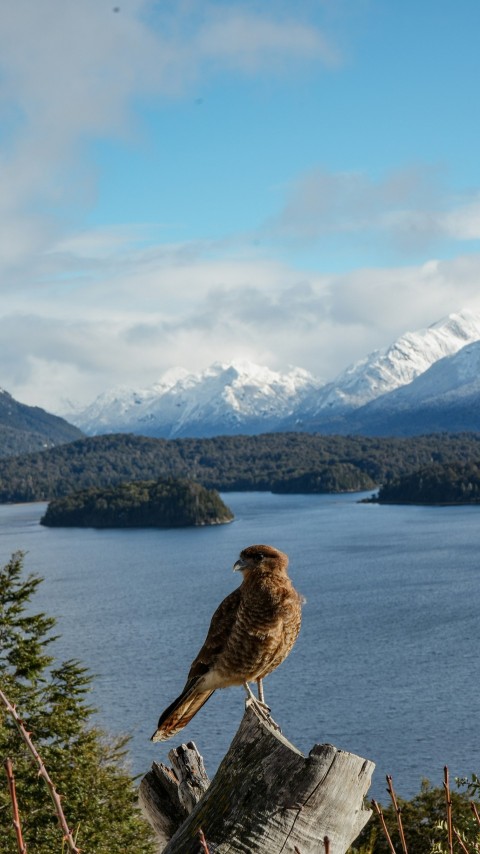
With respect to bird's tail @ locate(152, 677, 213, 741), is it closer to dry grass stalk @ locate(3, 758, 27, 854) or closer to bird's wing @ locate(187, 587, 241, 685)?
bird's wing @ locate(187, 587, 241, 685)

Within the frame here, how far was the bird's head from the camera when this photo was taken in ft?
16.3

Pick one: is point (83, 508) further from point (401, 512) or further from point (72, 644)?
point (72, 644)

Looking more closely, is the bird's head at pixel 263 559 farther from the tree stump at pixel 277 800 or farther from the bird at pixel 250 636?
the tree stump at pixel 277 800

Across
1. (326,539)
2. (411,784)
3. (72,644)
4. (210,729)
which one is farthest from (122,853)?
(326,539)

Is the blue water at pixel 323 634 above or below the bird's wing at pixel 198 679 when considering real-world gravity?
below

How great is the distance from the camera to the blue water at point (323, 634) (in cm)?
4038

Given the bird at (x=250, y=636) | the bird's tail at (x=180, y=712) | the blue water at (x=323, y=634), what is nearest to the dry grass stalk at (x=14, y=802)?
the bird's tail at (x=180, y=712)

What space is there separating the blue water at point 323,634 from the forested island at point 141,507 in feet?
90.5

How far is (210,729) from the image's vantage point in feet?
134

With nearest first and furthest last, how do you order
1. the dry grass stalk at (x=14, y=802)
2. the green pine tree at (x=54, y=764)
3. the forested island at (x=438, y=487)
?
the dry grass stalk at (x=14, y=802) → the green pine tree at (x=54, y=764) → the forested island at (x=438, y=487)

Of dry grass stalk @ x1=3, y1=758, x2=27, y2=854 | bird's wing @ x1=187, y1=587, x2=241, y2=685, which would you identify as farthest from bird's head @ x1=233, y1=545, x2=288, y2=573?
dry grass stalk @ x1=3, y1=758, x2=27, y2=854

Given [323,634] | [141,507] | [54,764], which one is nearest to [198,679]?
[54,764]

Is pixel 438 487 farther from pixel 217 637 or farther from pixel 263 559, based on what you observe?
pixel 217 637

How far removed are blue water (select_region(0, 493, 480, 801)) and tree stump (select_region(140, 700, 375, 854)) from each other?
91.7 ft
